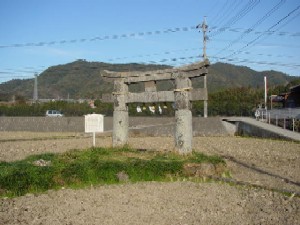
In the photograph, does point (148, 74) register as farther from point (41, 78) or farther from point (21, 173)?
point (41, 78)

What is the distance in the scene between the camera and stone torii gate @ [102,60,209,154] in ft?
39.8

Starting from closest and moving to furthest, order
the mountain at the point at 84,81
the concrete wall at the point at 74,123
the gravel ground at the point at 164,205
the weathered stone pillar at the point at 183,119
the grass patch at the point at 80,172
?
the gravel ground at the point at 164,205 < the grass patch at the point at 80,172 < the weathered stone pillar at the point at 183,119 < the concrete wall at the point at 74,123 < the mountain at the point at 84,81

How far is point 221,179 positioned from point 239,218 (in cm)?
363

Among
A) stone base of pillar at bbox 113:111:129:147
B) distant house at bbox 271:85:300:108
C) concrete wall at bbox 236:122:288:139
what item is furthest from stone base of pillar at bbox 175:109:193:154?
distant house at bbox 271:85:300:108

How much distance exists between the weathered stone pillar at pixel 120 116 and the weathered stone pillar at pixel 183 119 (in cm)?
236

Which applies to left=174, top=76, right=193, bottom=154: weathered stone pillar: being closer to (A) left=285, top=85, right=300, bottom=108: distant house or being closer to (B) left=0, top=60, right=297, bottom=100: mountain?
(A) left=285, top=85, right=300, bottom=108: distant house

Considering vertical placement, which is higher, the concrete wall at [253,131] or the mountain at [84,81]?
the mountain at [84,81]

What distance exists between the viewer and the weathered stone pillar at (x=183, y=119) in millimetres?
12102

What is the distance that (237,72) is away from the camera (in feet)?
580

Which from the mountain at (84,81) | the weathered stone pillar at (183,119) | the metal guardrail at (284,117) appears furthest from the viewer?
the mountain at (84,81)

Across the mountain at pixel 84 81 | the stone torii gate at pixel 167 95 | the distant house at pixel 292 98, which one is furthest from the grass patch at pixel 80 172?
the mountain at pixel 84 81

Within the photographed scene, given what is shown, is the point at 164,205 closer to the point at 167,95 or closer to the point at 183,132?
the point at 183,132

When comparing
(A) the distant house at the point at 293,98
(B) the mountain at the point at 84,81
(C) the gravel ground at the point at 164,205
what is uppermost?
(B) the mountain at the point at 84,81

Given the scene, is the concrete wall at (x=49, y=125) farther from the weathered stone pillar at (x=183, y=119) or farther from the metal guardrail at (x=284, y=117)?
the weathered stone pillar at (x=183, y=119)
